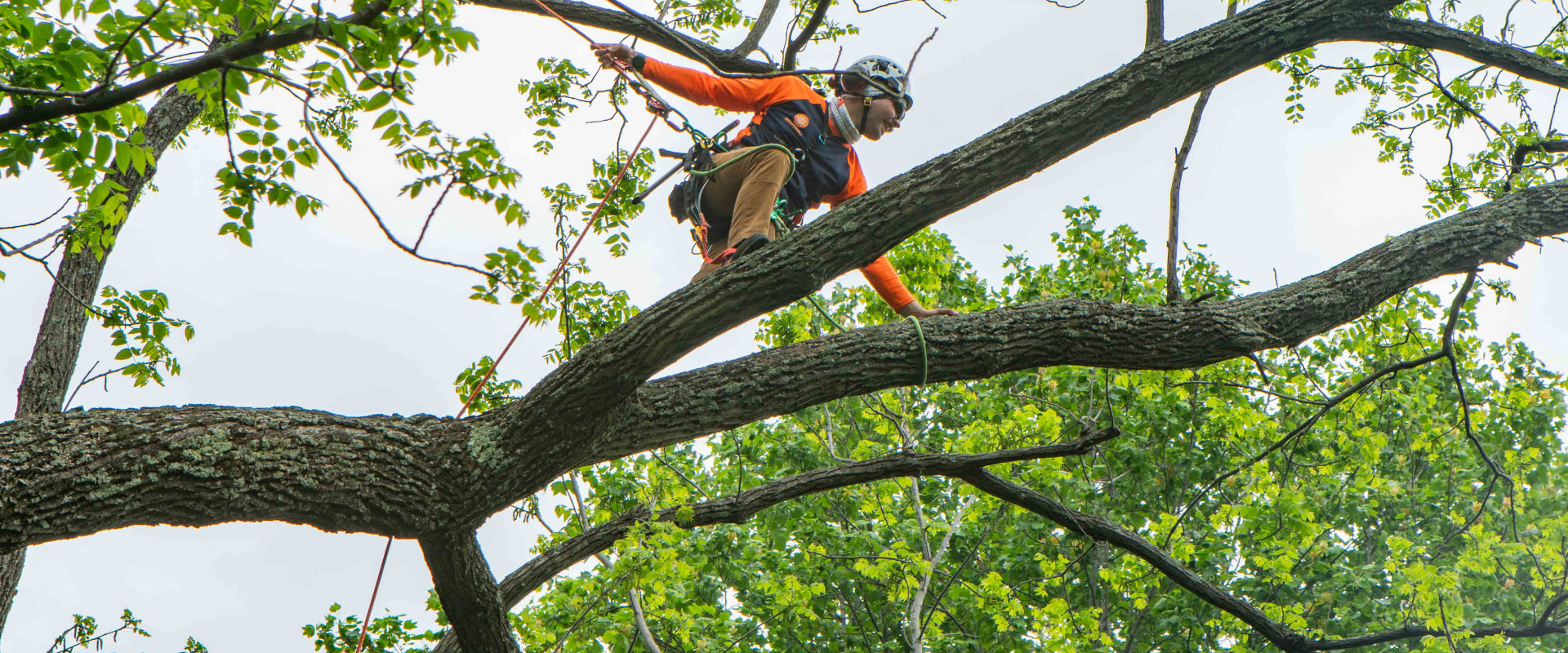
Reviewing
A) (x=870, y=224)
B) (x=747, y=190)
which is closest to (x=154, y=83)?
(x=870, y=224)

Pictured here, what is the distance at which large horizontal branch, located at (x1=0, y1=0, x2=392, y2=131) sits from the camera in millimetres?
2193

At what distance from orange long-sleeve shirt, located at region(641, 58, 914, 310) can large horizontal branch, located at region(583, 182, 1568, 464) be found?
627 mm

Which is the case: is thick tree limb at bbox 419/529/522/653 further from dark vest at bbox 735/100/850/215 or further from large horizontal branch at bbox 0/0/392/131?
dark vest at bbox 735/100/850/215

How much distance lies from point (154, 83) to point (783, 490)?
2.57m

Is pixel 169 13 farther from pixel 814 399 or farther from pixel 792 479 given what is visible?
pixel 792 479

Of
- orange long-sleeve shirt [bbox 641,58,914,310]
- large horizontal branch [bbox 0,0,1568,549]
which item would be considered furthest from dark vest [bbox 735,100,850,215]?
large horizontal branch [bbox 0,0,1568,549]

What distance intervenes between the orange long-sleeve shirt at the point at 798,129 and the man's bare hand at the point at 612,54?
Result: 176 millimetres

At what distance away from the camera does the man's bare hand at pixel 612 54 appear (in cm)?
354

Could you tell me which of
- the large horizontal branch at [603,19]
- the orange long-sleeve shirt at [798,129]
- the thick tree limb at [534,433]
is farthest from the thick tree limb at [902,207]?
the large horizontal branch at [603,19]

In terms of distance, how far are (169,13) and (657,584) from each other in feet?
11.9

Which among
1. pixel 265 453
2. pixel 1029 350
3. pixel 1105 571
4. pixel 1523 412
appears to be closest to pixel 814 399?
pixel 1029 350

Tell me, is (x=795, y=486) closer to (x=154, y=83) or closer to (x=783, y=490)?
(x=783, y=490)

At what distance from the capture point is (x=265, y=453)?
8.53 feet

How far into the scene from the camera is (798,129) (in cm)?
409
